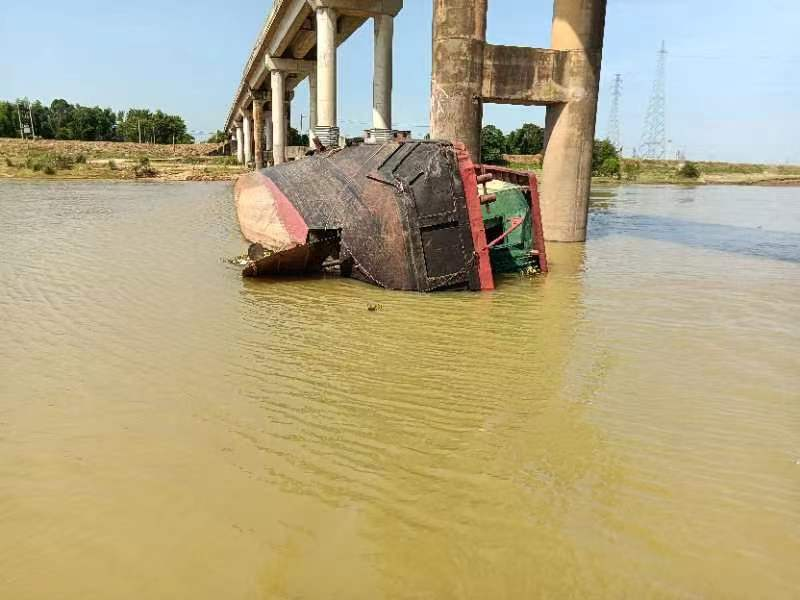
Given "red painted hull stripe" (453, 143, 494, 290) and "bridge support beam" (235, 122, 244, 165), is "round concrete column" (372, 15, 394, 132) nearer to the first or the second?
"red painted hull stripe" (453, 143, 494, 290)

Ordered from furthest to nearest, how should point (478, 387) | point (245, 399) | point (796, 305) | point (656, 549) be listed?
1. point (796, 305)
2. point (478, 387)
3. point (245, 399)
4. point (656, 549)

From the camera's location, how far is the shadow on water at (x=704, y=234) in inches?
578

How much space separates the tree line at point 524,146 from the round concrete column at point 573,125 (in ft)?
141

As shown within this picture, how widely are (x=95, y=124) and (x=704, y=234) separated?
101m

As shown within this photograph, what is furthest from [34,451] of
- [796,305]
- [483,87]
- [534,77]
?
[534,77]

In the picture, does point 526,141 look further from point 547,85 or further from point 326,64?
point 547,85

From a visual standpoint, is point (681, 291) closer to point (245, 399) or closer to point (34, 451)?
point (245, 399)

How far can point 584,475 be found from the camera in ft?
12.3

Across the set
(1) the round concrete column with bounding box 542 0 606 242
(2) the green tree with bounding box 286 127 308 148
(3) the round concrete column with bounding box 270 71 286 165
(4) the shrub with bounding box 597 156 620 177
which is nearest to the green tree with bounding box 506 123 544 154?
(4) the shrub with bounding box 597 156 620 177

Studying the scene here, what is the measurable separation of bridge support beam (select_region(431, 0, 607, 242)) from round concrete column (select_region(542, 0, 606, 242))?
0.08 ft

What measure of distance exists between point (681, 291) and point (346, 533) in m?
7.87

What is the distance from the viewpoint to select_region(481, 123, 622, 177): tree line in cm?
5903

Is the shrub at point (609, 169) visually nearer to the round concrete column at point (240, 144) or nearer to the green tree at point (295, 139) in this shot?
the green tree at point (295, 139)

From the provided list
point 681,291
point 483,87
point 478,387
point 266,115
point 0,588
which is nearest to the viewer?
point 0,588
